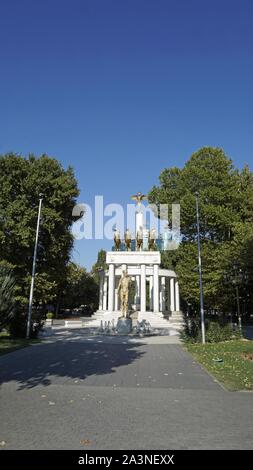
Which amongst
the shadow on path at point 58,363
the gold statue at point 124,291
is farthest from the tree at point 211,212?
the shadow on path at point 58,363

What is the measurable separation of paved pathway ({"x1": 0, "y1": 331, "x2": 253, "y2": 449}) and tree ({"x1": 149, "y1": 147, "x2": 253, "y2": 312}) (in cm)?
2075

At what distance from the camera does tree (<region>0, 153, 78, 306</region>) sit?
31.2 meters

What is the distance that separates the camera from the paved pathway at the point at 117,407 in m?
5.89

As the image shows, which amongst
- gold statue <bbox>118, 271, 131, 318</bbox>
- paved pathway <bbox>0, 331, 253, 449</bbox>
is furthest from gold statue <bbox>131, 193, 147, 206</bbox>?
paved pathway <bbox>0, 331, 253, 449</bbox>

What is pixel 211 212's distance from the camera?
119 feet

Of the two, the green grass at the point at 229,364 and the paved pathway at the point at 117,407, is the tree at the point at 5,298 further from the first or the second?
the green grass at the point at 229,364

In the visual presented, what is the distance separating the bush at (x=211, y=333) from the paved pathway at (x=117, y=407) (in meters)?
9.71

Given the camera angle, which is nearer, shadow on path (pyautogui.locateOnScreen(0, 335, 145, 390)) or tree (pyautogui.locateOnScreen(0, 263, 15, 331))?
shadow on path (pyautogui.locateOnScreen(0, 335, 145, 390))

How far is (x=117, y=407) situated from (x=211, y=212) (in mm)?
29809

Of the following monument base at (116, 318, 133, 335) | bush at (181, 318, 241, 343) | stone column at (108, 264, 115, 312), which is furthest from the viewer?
stone column at (108, 264, 115, 312)

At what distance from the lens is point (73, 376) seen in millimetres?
11680

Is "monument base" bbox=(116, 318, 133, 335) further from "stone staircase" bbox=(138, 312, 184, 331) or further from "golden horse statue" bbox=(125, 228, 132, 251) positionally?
"golden horse statue" bbox=(125, 228, 132, 251)
